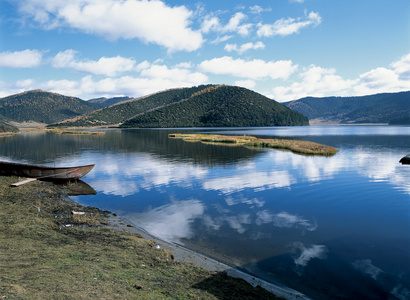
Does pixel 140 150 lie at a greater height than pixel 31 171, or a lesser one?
lesser

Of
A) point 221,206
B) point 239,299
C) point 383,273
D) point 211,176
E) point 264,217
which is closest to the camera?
point 239,299

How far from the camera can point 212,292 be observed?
977cm

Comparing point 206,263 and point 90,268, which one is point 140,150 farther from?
point 90,268

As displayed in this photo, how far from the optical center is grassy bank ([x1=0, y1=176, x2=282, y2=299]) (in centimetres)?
837

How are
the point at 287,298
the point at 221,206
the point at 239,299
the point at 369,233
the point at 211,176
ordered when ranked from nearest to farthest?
the point at 239,299
the point at 287,298
the point at 369,233
the point at 221,206
the point at 211,176

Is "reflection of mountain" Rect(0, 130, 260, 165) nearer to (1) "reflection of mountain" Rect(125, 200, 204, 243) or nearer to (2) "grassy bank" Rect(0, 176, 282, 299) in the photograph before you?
(1) "reflection of mountain" Rect(125, 200, 204, 243)

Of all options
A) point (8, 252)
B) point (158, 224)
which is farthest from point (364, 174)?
point (8, 252)

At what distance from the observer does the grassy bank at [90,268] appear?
8.37m

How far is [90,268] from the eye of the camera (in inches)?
400

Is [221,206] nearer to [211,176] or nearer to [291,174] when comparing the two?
Result: [211,176]

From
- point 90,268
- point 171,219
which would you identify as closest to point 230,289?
point 90,268

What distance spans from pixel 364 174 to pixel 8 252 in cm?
4027

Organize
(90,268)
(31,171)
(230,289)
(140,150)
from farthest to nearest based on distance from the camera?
(140,150), (31,171), (230,289), (90,268)

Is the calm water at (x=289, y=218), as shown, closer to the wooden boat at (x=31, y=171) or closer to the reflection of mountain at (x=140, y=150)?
the wooden boat at (x=31, y=171)
